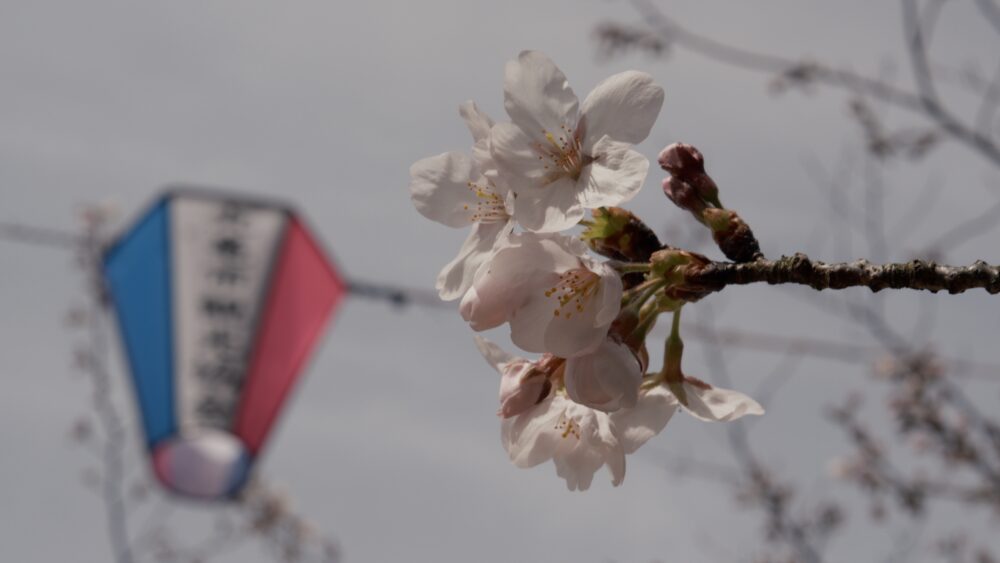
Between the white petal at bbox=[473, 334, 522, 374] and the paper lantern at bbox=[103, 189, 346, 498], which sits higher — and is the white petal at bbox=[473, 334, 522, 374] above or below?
above

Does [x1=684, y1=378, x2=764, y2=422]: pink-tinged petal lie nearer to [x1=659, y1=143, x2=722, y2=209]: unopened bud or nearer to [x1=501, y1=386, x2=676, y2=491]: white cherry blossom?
[x1=501, y1=386, x2=676, y2=491]: white cherry blossom

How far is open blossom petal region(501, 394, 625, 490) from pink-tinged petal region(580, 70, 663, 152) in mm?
246

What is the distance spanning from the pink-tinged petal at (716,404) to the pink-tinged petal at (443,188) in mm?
283

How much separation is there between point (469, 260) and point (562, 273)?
14 centimetres

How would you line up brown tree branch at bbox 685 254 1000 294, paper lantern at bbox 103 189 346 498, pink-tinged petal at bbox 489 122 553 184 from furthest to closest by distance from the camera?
paper lantern at bbox 103 189 346 498
pink-tinged petal at bbox 489 122 553 184
brown tree branch at bbox 685 254 1000 294

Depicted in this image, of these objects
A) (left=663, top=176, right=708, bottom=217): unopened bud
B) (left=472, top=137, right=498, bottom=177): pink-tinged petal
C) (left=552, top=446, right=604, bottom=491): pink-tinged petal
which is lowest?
(left=552, top=446, right=604, bottom=491): pink-tinged petal

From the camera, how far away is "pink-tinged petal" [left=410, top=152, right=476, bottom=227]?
106 cm

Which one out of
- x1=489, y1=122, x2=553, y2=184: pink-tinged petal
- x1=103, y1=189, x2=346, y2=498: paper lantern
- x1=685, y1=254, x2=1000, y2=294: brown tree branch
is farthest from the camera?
x1=103, y1=189, x2=346, y2=498: paper lantern

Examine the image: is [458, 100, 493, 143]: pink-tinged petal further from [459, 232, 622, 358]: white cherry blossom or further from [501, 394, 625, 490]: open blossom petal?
[501, 394, 625, 490]: open blossom petal

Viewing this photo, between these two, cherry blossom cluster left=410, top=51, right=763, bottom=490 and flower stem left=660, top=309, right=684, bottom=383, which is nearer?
cherry blossom cluster left=410, top=51, right=763, bottom=490

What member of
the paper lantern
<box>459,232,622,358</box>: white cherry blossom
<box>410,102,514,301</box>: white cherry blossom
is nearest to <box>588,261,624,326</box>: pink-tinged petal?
<box>459,232,622,358</box>: white cherry blossom

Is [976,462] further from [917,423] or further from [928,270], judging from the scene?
[928,270]

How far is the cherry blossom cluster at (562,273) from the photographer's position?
2.87 feet

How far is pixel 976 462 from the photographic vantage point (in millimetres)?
4266
